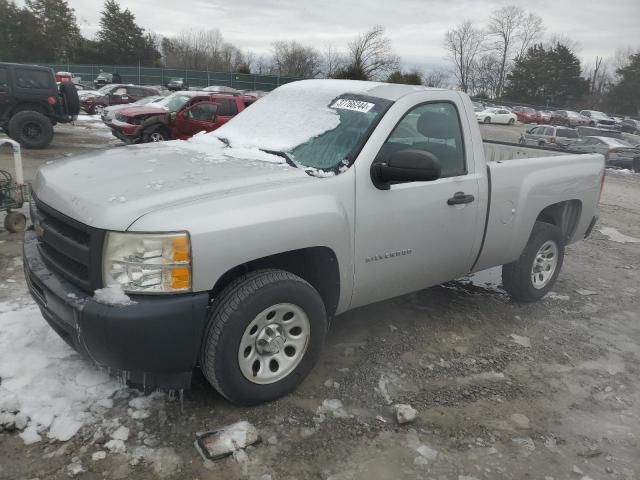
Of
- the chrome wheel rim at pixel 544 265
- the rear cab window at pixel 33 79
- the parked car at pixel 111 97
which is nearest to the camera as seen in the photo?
the chrome wheel rim at pixel 544 265

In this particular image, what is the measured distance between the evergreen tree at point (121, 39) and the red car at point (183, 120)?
5934 cm

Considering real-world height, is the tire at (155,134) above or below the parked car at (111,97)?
below

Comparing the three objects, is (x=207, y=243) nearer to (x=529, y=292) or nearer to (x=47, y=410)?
(x=47, y=410)

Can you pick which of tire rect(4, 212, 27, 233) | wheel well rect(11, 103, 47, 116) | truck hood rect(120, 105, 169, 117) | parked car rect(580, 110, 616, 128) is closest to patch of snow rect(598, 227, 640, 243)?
tire rect(4, 212, 27, 233)

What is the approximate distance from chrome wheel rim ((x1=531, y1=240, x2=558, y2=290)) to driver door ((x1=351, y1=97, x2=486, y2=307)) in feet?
3.86

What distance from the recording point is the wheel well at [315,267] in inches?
123

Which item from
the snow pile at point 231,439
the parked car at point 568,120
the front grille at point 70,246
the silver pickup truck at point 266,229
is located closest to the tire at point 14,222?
the silver pickup truck at point 266,229

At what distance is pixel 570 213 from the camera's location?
5258 millimetres

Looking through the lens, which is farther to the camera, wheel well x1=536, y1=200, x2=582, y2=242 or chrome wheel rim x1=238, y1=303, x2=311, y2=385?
wheel well x1=536, y1=200, x2=582, y2=242

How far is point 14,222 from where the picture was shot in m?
6.11

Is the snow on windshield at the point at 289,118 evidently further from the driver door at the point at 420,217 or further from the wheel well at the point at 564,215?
the wheel well at the point at 564,215

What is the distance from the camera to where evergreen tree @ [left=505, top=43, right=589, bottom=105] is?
227ft

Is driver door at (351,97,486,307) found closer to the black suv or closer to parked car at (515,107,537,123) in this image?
the black suv

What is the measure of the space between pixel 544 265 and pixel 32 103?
12.5 meters
